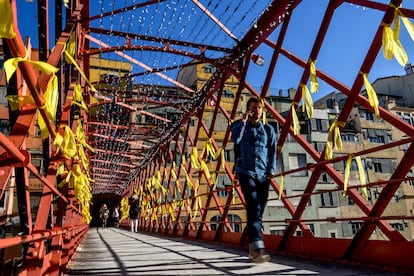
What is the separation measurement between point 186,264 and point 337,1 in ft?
12.9

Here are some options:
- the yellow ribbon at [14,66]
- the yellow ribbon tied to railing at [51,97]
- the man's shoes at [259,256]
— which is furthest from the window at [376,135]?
the yellow ribbon at [14,66]

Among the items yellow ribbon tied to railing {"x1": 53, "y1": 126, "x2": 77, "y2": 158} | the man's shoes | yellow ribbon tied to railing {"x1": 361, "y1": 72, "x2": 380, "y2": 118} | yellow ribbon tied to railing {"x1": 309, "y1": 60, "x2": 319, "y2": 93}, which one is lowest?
the man's shoes

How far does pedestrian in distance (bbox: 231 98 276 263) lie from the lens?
3857 millimetres

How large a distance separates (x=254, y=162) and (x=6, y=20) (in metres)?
3.02

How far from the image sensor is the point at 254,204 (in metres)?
3.86

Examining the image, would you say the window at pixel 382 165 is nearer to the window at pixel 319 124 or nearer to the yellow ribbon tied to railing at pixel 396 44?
the window at pixel 319 124

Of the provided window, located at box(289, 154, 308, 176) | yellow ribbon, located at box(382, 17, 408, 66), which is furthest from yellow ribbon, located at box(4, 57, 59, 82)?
window, located at box(289, 154, 308, 176)

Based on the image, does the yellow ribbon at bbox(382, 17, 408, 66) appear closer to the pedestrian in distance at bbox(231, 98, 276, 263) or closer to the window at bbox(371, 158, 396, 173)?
the pedestrian in distance at bbox(231, 98, 276, 263)

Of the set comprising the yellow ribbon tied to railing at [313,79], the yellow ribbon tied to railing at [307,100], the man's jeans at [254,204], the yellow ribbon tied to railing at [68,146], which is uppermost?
the yellow ribbon tied to railing at [313,79]

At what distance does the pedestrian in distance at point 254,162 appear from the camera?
386 cm

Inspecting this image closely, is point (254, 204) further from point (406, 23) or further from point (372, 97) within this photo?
point (406, 23)

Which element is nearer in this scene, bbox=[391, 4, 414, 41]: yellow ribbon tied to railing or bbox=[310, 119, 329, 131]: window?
bbox=[391, 4, 414, 41]: yellow ribbon tied to railing

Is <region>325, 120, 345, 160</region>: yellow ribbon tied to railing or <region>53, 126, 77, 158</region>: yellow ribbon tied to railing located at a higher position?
<region>325, 120, 345, 160</region>: yellow ribbon tied to railing

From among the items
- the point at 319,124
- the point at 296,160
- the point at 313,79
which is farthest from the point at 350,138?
the point at 313,79
